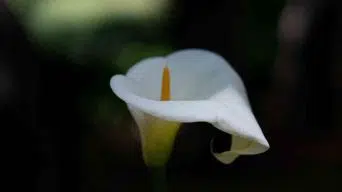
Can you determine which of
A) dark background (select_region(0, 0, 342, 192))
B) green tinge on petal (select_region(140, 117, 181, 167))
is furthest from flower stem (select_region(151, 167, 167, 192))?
dark background (select_region(0, 0, 342, 192))

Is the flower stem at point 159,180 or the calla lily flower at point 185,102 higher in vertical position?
the calla lily flower at point 185,102

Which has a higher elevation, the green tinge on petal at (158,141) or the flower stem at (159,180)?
the green tinge on petal at (158,141)

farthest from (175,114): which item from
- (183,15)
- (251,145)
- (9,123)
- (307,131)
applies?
(307,131)

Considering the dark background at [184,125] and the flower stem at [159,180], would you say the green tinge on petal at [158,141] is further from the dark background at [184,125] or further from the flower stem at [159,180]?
the dark background at [184,125]

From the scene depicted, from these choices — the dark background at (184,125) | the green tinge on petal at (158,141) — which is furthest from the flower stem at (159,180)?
the dark background at (184,125)

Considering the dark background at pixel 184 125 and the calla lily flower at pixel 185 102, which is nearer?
the calla lily flower at pixel 185 102

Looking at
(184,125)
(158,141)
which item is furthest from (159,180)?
(184,125)

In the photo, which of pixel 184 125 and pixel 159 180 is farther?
pixel 184 125

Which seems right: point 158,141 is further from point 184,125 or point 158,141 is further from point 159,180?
point 184,125

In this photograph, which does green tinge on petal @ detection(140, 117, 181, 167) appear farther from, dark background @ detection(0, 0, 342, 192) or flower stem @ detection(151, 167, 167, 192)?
dark background @ detection(0, 0, 342, 192)

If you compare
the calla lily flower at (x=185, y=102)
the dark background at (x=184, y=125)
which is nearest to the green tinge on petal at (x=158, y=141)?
the calla lily flower at (x=185, y=102)
